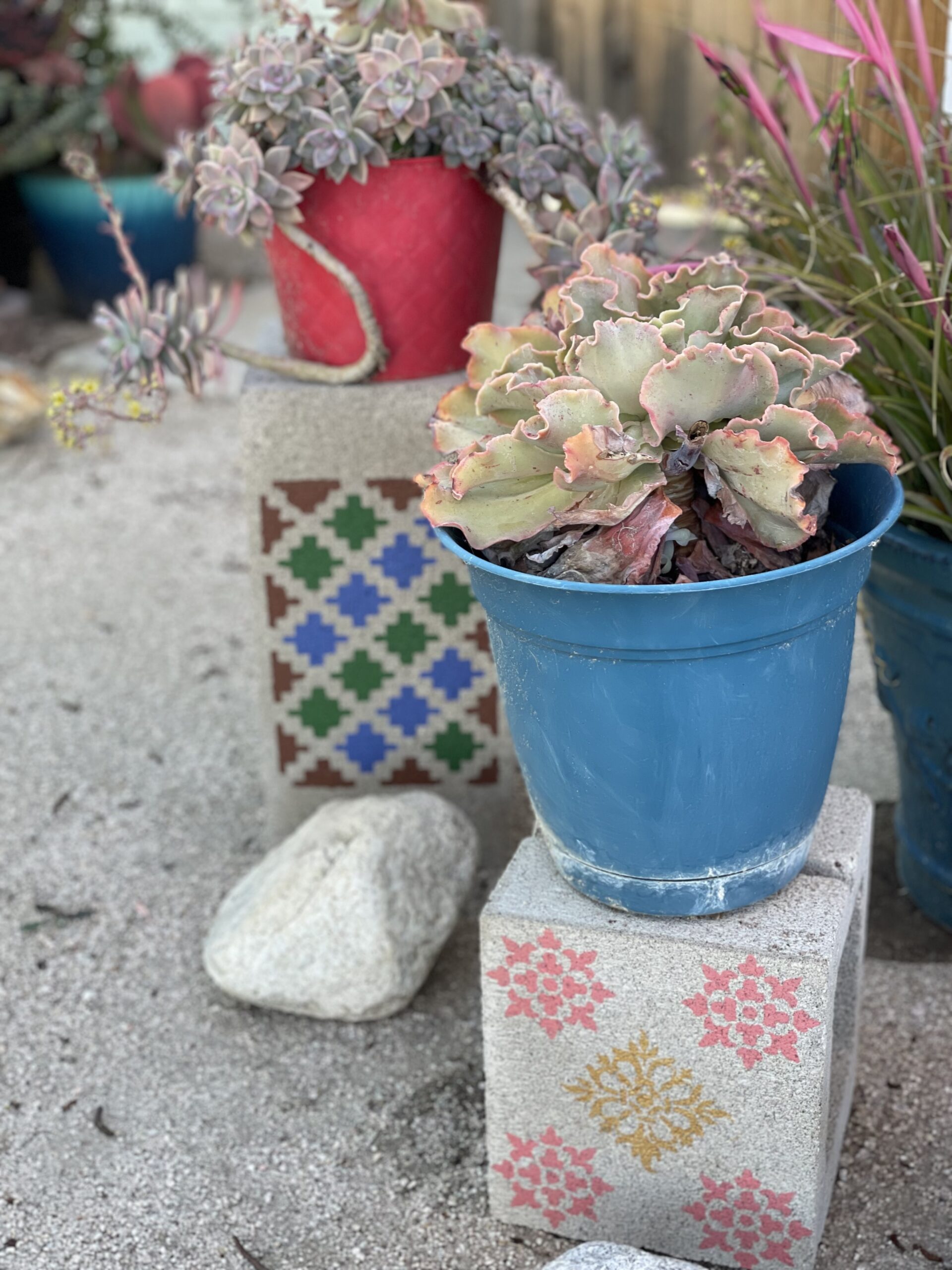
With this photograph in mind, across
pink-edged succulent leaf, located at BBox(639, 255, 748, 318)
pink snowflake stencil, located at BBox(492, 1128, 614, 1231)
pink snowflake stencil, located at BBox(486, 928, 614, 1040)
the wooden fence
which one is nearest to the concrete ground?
pink snowflake stencil, located at BBox(492, 1128, 614, 1231)

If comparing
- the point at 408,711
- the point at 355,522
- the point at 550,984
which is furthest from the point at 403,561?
the point at 550,984

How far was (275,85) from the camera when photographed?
1.65 m

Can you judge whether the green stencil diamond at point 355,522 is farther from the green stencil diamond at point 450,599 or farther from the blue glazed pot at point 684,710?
the blue glazed pot at point 684,710

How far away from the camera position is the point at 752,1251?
1399 mm

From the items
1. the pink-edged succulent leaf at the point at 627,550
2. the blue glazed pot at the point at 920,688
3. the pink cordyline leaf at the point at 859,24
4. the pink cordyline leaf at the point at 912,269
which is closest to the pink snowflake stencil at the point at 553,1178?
the pink-edged succulent leaf at the point at 627,550

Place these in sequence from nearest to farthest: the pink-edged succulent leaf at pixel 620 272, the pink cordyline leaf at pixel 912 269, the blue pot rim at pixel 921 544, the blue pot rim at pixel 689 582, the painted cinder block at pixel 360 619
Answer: the blue pot rim at pixel 689 582 < the pink-edged succulent leaf at pixel 620 272 < the pink cordyline leaf at pixel 912 269 < the blue pot rim at pixel 921 544 < the painted cinder block at pixel 360 619

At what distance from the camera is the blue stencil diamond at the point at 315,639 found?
1942 millimetres

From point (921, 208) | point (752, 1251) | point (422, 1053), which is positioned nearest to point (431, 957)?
point (422, 1053)

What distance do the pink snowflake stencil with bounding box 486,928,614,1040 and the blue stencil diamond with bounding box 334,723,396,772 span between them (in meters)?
0.68

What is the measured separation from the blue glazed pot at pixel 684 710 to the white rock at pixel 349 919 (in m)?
0.47

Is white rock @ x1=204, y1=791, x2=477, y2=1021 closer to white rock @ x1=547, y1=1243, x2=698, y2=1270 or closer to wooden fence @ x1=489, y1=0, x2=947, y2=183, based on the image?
white rock @ x1=547, y1=1243, x2=698, y2=1270

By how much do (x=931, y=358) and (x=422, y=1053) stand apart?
3.51 ft

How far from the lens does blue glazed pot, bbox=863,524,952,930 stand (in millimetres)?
1647

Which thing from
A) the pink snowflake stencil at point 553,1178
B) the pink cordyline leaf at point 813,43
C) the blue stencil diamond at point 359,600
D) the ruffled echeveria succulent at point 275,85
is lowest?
the pink snowflake stencil at point 553,1178
